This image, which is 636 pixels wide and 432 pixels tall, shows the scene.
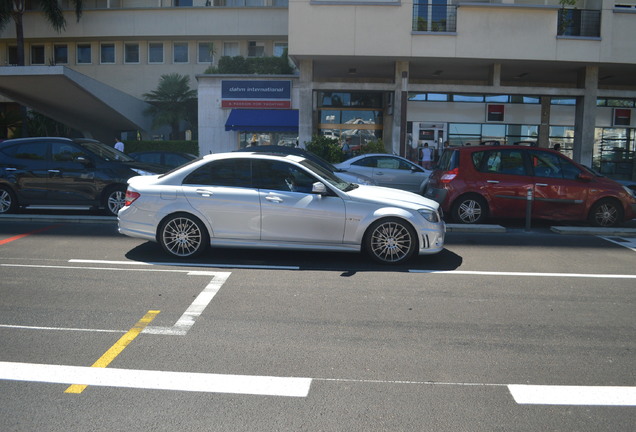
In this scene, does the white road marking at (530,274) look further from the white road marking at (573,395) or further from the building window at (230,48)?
the building window at (230,48)

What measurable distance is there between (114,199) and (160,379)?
8.91 m

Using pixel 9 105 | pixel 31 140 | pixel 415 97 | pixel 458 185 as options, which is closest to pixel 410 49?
pixel 415 97

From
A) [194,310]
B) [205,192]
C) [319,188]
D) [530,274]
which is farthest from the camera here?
[205,192]

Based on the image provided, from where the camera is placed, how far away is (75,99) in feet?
89.8

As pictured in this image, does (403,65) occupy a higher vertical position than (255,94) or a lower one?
higher

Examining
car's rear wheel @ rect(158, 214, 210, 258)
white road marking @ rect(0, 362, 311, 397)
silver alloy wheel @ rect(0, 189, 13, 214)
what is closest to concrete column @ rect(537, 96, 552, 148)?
car's rear wheel @ rect(158, 214, 210, 258)

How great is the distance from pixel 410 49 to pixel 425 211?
50.3ft

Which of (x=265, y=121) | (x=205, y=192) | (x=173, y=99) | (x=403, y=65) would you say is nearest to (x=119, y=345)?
(x=205, y=192)

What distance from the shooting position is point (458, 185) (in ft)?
40.8

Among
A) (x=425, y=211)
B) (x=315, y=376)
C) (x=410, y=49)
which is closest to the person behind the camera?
(x=315, y=376)

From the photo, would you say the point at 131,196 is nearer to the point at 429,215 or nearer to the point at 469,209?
the point at 429,215

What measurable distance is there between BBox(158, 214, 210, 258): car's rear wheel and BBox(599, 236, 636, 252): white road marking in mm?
7342

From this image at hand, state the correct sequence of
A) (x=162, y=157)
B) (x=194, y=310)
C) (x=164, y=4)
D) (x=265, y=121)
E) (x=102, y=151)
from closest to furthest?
(x=194, y=310), (x=102, y=151), (x=162, y=157), (x=265, y=121), (x=164, y=4)

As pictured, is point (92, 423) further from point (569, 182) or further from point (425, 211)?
point (569, 182)
